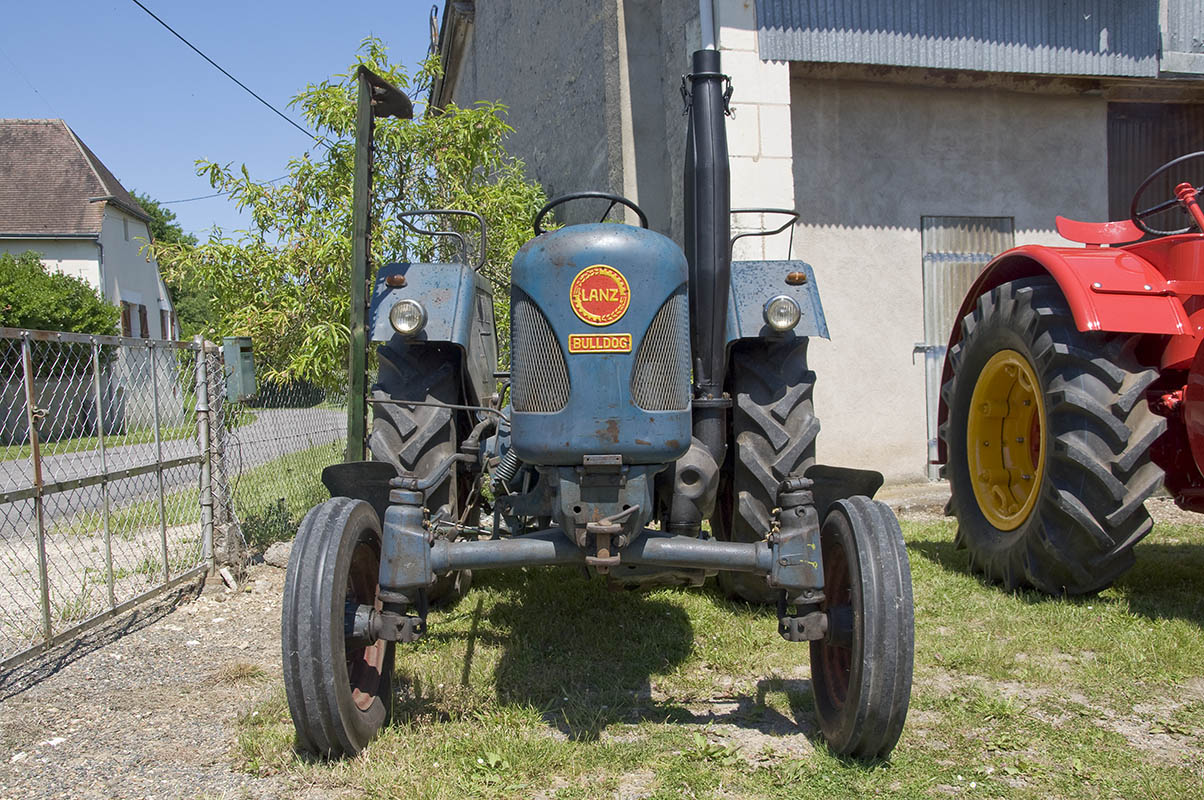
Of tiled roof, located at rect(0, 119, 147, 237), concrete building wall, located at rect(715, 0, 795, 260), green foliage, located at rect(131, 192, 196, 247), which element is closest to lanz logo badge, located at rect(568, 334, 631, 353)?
concrete building wall, located at rect(715, 0, 795, 260)

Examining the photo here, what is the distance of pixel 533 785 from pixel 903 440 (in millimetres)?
5744

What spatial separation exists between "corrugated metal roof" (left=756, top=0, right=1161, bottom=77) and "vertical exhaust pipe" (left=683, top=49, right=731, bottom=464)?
3907 millimetres

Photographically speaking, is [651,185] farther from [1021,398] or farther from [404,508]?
[404,508]

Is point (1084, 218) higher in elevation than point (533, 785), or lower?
higher

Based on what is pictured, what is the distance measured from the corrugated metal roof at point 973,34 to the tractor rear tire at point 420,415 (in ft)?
13.5

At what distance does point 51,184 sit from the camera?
26531 millimetres

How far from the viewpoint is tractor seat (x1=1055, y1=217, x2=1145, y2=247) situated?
514 centimetres

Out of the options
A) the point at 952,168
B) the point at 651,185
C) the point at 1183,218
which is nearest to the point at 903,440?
the point at 952,168

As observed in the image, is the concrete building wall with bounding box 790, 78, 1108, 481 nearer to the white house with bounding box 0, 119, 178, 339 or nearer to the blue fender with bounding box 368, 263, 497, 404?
the blue fender with bounding box 368, 263, 497, 404

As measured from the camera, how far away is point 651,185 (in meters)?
7.98

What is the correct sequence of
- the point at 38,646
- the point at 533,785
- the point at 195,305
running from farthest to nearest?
the point at 195,305
the point at 38,646
the point at 533,785

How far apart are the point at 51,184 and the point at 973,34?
26.9 meters

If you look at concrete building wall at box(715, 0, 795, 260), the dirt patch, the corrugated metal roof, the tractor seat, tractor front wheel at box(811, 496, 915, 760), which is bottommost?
the dirt patch

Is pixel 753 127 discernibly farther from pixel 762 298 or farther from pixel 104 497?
pixel 104 497
